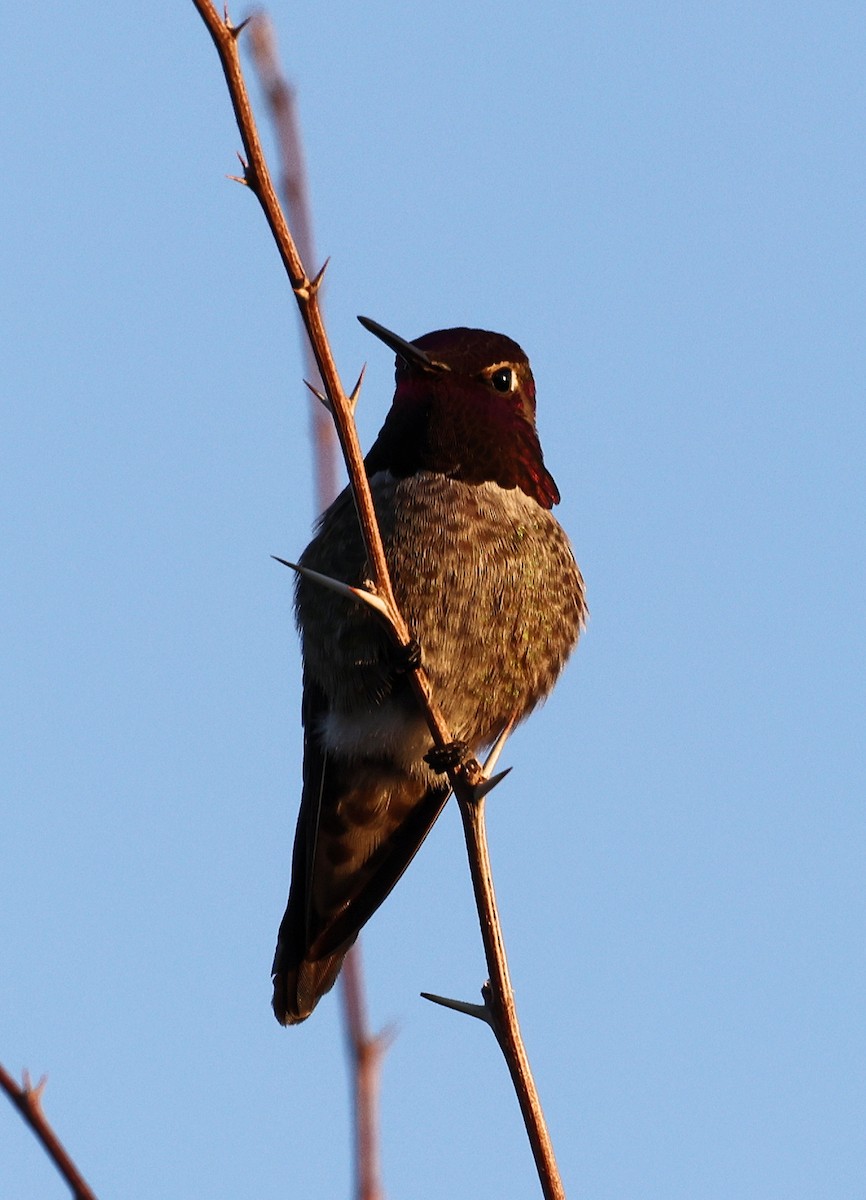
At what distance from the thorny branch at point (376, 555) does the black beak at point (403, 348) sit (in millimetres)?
1361

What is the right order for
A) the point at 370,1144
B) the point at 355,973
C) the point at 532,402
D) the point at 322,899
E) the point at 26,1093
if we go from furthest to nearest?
the point at 532,402, the point at 322,899, the point at 355,973, the point at 370,1144, the point at 26,1093

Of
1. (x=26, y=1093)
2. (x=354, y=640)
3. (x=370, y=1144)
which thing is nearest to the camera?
Answer: (x=26, y=1093)

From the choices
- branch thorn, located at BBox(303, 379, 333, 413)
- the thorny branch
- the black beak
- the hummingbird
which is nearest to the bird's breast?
the hummingbird

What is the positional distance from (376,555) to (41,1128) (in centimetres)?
163

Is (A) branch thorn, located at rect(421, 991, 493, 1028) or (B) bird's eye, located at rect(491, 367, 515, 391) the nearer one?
(A) branch thorn, located at rect(421, 991, 493, 1028)

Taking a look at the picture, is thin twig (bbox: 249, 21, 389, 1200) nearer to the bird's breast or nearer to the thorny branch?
the thorny branch

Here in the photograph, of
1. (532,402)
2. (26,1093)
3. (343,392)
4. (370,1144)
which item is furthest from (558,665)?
(26,1093)

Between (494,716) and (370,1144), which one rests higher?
(494,716)

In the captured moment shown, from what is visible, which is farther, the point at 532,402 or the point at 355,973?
the point at 532,402

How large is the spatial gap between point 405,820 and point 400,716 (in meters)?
0.69

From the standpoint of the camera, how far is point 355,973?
266 centimetres

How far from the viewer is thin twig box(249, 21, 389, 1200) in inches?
93.0

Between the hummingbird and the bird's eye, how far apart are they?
0.01 m

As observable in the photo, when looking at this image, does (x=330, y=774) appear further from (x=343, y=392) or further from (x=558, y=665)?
(x=343, y=392)
